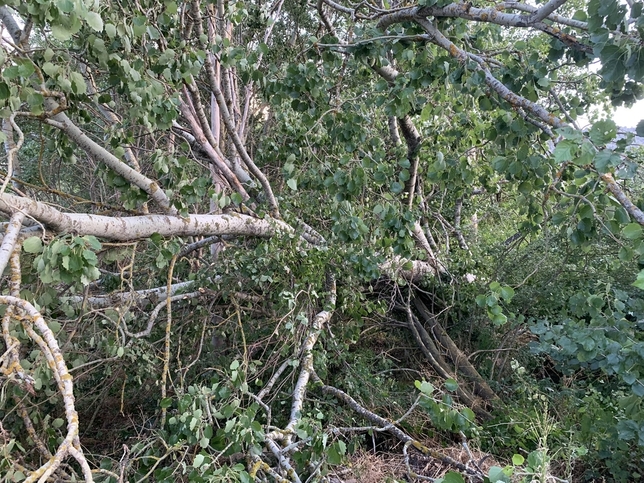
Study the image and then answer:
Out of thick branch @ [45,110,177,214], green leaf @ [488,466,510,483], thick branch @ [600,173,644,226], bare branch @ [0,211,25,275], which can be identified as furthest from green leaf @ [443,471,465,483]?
thick branch @ [45,110,177,214]

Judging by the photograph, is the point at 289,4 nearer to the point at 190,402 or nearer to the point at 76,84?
the point at 76,84

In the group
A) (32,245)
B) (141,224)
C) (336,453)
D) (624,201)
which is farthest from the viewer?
(141,224)

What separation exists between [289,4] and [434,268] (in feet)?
11.4

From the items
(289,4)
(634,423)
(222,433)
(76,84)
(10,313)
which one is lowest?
(222,433)

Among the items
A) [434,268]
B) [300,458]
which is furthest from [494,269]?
[300,458]

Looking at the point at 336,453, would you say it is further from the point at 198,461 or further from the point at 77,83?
the point at 77,83

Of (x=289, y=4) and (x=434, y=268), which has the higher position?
(x=289, y=4)

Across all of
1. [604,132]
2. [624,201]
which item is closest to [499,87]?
[604,132]

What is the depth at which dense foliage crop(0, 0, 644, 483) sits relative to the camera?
1.67 metres

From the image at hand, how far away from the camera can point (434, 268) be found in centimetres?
456

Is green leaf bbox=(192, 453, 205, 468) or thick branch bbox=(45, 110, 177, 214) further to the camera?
thick branch bbox=(45, 110, 177, 214)

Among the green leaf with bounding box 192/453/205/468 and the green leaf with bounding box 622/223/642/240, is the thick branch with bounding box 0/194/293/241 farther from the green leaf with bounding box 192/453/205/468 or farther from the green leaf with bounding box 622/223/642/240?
the green leaf with bounding box 622/223/642/240

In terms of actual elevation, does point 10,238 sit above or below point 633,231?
below

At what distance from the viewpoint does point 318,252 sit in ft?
10.4
